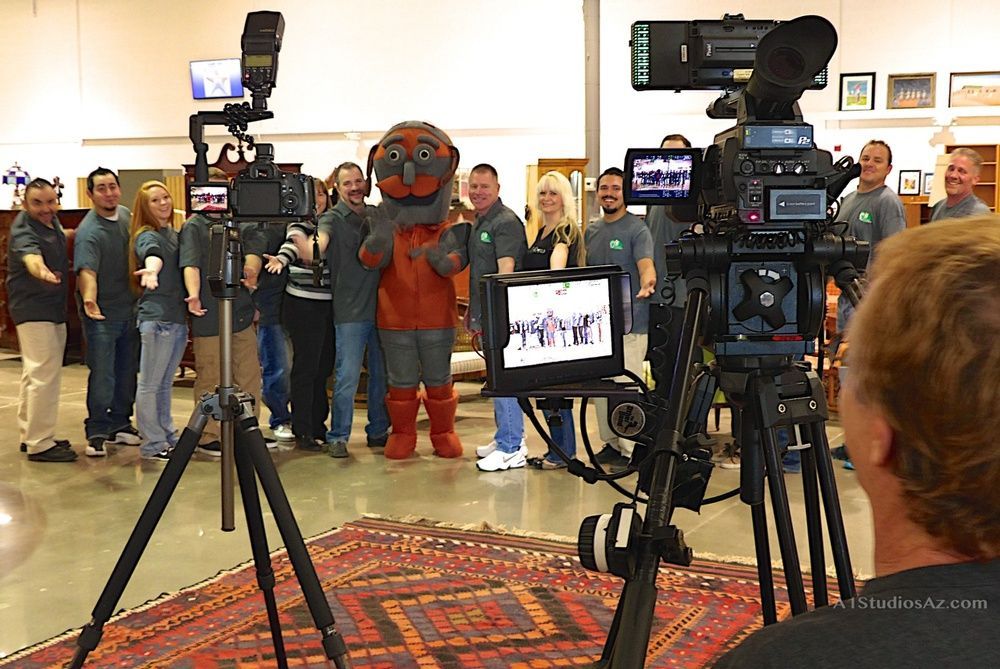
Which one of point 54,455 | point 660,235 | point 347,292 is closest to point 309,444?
point 347,292

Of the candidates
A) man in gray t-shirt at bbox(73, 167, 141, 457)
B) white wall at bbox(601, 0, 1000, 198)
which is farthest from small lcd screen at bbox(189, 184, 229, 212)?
white wall at bbox(601, 0, 1000, 198)

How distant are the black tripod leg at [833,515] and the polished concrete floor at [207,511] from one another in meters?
1.91

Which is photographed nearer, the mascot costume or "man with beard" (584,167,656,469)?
"man with beard" (584,167,656,469)

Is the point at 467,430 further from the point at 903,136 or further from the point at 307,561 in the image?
the point at 903,136

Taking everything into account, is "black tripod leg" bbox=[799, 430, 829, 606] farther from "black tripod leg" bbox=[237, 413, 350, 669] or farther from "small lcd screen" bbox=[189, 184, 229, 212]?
"small lcd screen" bbox=[189, 184, 229, 212]

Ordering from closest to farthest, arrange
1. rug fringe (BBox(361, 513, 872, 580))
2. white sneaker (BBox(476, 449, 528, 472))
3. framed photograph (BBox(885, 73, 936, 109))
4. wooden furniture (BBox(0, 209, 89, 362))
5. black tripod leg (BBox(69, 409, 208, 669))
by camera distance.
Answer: black tripod leg (BBox(69, 409, 208, 669)), rug fringe (BBox(361, 513, 872, 580)), white sneaker (BBox(476, 449, 528, 472)), wooden furniture (BBox(0, 209, 89, 362)), framed photograph (BBox(885, 73, 936, 109))

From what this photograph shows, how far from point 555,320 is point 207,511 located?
316 cm

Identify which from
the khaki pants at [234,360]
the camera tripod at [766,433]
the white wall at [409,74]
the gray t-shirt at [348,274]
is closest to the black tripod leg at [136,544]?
the camera tripod at [766,433]

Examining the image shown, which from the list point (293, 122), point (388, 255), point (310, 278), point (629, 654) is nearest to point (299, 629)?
point (629, 654)

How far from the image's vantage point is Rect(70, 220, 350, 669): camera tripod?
2.63 m

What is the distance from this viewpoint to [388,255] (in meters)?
5.77

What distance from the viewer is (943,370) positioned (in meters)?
0.86

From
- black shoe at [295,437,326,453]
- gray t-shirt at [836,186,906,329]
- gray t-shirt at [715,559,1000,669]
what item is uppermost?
gray t-shirt at [836,186,906,329]

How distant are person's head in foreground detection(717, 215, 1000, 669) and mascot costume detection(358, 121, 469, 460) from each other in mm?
4772
